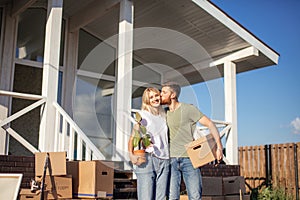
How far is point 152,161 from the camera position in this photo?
3.25 metres

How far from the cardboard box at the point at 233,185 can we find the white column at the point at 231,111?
3.73 feet

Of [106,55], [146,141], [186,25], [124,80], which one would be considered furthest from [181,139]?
[106,55]

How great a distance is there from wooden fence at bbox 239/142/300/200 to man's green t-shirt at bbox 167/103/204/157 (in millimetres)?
5870

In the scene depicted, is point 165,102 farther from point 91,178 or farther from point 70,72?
point 70,72

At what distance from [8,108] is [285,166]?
5698mm

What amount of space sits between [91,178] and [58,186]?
0.39 m

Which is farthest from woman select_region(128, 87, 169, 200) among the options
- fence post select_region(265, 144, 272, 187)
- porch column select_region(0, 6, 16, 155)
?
fence post select_region(265, 144, 272, 187)

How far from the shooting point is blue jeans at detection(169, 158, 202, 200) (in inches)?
130

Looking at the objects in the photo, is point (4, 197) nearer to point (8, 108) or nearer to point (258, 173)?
point (8, 108)

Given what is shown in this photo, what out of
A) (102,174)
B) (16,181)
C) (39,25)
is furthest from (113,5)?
(16,181)

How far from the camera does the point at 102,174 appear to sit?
4844 mm

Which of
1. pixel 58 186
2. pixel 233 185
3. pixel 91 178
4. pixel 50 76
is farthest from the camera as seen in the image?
pixel 233 185

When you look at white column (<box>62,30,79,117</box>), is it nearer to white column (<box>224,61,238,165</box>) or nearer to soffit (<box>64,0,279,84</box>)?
soffit (<box>64,0,279,84</box>)

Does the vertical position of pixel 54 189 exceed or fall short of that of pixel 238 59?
it falls short
